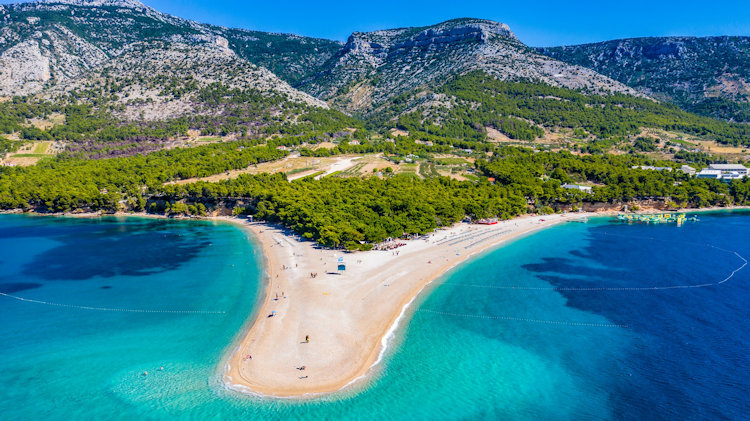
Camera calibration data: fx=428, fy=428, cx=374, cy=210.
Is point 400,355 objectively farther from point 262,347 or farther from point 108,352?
point 108,352

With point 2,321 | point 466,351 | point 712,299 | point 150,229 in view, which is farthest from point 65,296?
point 712,299

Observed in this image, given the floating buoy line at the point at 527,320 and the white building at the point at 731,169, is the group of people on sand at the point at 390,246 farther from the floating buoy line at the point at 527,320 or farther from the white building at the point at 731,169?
the white building at the point at 731,169

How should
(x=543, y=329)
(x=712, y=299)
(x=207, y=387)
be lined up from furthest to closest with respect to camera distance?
(x=712, y=299), (x=543, y=329), (x=207, y=387)

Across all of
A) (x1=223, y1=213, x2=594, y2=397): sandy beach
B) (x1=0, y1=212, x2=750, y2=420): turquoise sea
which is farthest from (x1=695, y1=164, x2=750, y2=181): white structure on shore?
(x1=223, y1=213, x2=594, y2=397): sandy beach

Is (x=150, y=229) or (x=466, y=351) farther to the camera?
(x=150, y=229)

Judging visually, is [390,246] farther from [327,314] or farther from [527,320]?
[527,320]
